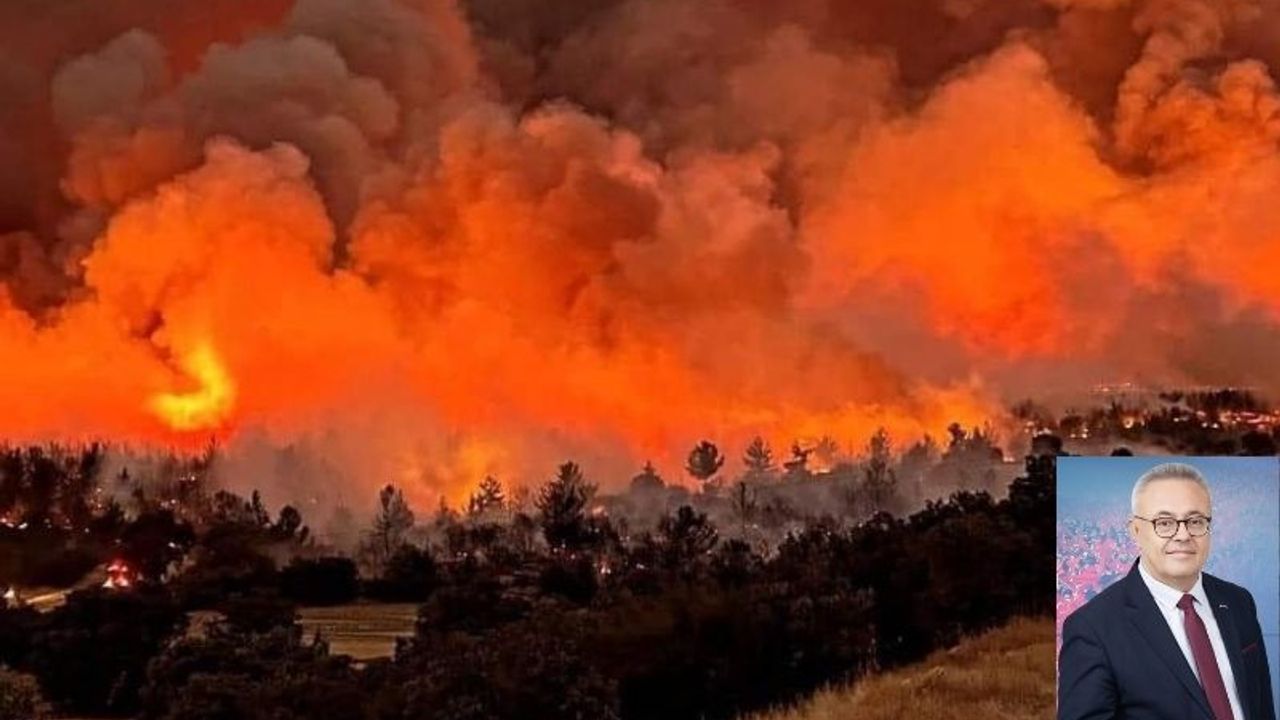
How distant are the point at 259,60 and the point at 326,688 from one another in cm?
208

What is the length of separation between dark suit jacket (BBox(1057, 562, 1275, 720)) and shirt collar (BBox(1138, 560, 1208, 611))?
19 mm

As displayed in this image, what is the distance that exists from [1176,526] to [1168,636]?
29 cm

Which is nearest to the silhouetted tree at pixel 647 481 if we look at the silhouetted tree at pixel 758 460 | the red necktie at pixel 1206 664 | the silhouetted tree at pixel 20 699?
the silhouetted tree at pixel 758 460

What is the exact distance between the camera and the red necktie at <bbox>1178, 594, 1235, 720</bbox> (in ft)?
11.8

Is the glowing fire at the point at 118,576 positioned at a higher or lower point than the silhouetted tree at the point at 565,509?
lower

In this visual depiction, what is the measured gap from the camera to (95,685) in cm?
439

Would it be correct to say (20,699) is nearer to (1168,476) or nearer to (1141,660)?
(1141,660)

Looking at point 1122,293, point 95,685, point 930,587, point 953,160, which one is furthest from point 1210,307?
point 95,685

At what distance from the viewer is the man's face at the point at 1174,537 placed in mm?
3686

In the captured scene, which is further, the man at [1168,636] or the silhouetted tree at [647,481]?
the silhouetted tree at [647,481]

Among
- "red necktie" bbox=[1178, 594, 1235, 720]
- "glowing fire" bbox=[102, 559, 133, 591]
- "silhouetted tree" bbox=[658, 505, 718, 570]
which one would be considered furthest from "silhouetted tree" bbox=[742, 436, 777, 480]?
"glowing fire" bbox=[102, 559, 133, 591]

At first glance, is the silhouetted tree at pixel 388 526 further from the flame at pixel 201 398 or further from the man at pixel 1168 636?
the man at pixel 1168 636

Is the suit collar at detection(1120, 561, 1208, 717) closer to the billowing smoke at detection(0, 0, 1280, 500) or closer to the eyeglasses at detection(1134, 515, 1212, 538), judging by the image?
the eyeglasses at detection(1134, 515, 1212, 538)

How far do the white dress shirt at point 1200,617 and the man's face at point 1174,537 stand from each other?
2cm
